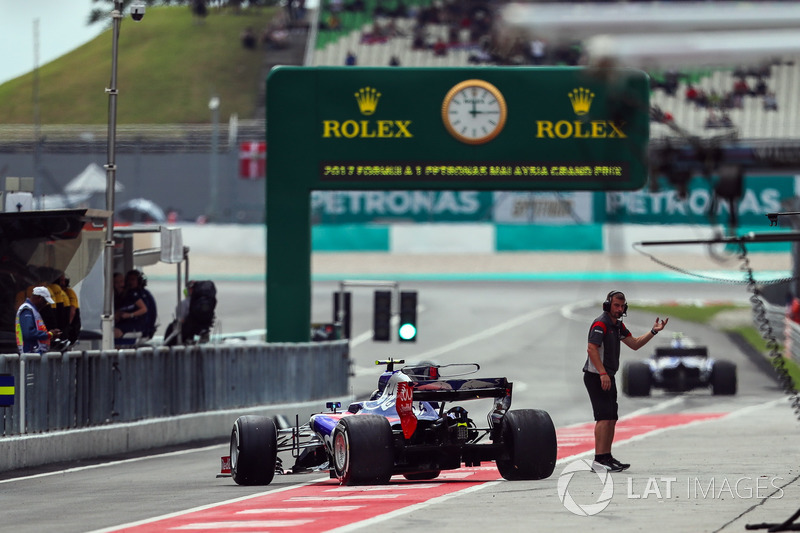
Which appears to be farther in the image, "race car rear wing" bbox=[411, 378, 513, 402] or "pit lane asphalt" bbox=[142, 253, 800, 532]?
"race car rear wing" bbox=[411, 378, 513, 402]

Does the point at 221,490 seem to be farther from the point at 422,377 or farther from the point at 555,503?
the point at 555,503

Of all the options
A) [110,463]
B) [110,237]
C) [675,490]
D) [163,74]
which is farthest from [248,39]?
[675,490]

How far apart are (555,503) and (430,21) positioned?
3549 centimetres

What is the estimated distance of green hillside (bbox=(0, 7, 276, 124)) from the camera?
231 ft

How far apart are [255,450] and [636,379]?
1650 centimetres

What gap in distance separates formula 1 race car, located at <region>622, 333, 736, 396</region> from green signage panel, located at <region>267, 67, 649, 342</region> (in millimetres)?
6221

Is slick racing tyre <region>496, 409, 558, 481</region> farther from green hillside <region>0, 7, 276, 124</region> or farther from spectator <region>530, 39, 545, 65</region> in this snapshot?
green hillside <region>0, 7, 276, 124</region>

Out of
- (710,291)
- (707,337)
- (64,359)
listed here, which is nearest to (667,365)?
(707,337)

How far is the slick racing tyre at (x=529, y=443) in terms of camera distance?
12375 millimetres

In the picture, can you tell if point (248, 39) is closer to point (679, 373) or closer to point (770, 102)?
point (679, 373)

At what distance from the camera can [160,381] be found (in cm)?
1928

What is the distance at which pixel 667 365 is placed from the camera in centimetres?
2930

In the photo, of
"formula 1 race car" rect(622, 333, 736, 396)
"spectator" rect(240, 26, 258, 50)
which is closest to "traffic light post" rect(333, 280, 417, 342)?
"formula 1 race car" rect(622, 333, 736, 396)

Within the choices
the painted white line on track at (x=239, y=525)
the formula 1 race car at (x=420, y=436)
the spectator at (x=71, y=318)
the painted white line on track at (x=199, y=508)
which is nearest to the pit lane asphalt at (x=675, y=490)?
the formula 1 race car at (x=420, y=436)
